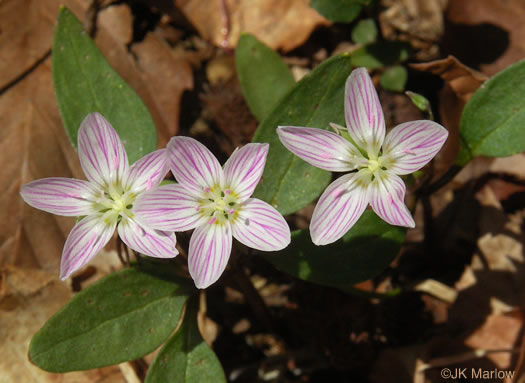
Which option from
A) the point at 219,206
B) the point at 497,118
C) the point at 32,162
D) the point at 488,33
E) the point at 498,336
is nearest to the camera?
the point at 219,206

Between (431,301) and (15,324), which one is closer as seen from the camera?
(15,324)

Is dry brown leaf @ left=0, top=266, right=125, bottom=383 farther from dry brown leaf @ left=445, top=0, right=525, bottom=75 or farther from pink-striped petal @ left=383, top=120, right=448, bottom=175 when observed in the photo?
dry brown leaf @ left=445, top=0, right=525, bottom=75

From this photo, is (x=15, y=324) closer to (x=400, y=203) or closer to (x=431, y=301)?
(x=400, y=203)

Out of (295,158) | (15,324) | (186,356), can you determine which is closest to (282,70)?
(295,158)

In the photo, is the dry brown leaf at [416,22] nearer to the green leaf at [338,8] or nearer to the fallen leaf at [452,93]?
the fallen leaf at [452,93]

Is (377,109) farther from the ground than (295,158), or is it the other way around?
(377,109)

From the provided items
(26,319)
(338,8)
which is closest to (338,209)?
(338,8)

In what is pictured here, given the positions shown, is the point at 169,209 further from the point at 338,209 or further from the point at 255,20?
the point at 255,20
